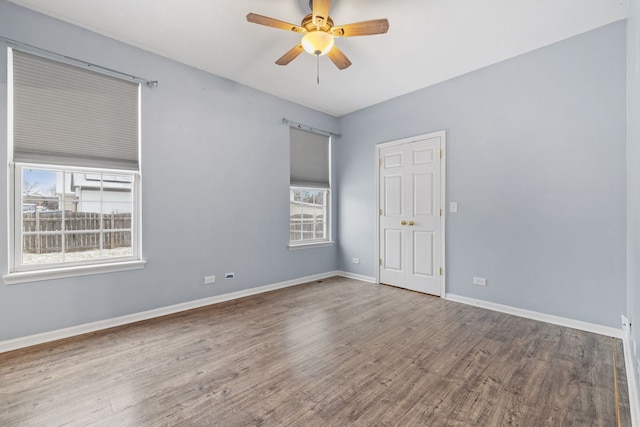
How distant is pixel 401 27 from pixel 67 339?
4.21m

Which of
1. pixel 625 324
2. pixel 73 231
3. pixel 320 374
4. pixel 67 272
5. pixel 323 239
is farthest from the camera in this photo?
pixel 323 239

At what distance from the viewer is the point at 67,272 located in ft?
8.55

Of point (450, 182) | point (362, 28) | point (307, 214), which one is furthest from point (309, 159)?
point (362, 28)

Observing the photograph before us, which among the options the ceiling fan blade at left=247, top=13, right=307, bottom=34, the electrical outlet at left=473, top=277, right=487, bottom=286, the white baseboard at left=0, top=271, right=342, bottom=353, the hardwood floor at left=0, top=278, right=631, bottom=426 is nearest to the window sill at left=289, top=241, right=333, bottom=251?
the white baseboard at left=0, top=271, right=342, bottom=353

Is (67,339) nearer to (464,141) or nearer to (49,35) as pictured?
(49,35)

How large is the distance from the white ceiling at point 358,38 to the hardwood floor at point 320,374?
114 inches

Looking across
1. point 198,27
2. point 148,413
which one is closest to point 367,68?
point 198,27

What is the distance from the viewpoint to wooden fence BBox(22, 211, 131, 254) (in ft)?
8.34

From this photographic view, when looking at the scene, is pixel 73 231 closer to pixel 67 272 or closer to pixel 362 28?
pixel 67 272

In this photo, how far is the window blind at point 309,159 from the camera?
4523 millimetres

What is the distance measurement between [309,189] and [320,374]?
3.20m

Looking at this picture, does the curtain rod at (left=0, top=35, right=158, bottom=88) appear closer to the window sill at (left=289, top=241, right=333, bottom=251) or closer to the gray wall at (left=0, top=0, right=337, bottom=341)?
the gray wall at (left=0, top=0, right=337, bottom=341)

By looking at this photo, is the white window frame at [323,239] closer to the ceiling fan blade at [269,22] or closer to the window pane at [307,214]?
the window pane at [307,214]


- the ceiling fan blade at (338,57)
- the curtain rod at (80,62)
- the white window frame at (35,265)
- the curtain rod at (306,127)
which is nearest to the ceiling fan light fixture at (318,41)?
the ceiling fan blade at (338,57)
